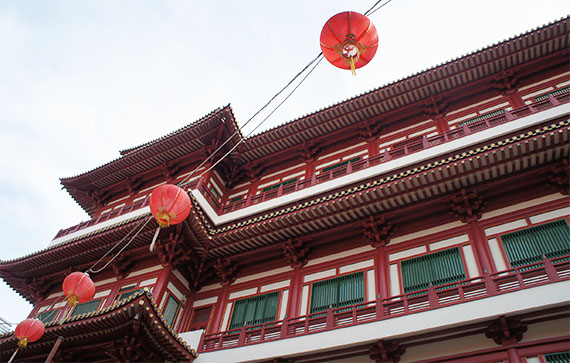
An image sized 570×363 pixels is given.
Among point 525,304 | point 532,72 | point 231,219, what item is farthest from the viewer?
point 231,219

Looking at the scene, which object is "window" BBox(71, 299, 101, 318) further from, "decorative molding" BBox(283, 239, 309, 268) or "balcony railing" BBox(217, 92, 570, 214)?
"decorative molding" BBox(283, 239, 309, 268)

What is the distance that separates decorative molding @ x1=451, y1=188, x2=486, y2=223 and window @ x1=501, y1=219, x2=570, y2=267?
1.07 metres

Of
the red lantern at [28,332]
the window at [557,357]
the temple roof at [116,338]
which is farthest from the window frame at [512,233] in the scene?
the red lantern at [28,332]

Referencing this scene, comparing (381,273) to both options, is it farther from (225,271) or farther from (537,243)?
(225,271)

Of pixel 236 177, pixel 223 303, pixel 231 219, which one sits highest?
pixel 236 177

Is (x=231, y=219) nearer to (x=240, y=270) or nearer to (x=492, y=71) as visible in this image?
(x=240, y=270)

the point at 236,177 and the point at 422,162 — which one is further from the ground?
the point at 236,177

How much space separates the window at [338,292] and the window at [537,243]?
400 centimetres

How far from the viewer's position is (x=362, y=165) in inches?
605

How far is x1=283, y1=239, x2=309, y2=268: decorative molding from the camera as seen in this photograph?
1343 cm

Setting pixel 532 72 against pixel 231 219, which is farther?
pixel 231 219

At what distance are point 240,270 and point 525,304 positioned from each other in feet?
29.3

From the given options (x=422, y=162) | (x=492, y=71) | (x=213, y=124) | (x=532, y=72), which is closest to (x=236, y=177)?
(x=213, y=124)

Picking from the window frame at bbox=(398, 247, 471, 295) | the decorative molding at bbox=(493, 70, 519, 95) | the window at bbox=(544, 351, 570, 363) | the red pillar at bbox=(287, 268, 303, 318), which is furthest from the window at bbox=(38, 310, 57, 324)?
the decorative molding at bbox=(493, 70, 519, 95)
